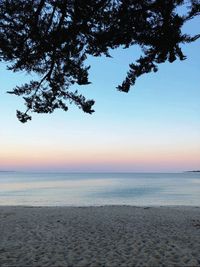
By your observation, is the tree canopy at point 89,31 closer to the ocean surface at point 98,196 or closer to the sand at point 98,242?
the sand at point 98,242

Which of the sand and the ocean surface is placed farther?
the ocean surface

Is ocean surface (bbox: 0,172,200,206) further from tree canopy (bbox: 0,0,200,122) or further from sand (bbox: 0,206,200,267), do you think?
tree canopy (bbox: 0,0,200,122)

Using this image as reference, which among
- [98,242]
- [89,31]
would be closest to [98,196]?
[98,242]

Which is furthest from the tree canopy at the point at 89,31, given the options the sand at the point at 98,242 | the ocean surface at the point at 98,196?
the ocean surface at the point at 98,196

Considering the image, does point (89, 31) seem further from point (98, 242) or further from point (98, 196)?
point (98, 196)

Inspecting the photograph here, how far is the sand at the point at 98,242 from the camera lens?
10.7m

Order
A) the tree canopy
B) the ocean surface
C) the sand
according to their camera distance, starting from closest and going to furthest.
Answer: the tree canopy → the sand → the ocean surface

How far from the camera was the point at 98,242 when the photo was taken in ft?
44.4

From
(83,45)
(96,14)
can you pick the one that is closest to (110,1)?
(96,14)

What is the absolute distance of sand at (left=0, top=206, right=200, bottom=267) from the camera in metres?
10.7

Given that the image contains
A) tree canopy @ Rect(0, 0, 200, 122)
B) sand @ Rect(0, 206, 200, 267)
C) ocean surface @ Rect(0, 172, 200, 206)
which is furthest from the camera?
ocean surface @ Rect(0, 172, 200, 206)

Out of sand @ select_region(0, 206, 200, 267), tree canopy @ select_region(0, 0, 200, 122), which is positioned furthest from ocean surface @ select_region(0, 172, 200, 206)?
tree canopy @ select_region(0, 0, 200, 122)

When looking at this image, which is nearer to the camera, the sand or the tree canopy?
the tree canopy

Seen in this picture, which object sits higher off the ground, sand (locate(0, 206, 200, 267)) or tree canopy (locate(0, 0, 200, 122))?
tree canopy (locate(0, 0, 200, 122))
